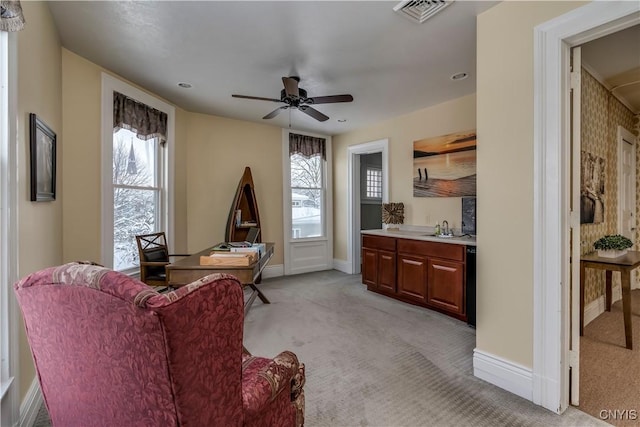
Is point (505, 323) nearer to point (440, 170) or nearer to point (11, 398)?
point (440, 170)

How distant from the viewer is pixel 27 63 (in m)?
1.73

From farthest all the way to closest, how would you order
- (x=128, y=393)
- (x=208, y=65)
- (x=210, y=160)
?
(x=210, y=160), (x=208, y=65), (x=128, y=393)

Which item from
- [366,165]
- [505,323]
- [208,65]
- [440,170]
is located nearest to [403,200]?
[440,170]

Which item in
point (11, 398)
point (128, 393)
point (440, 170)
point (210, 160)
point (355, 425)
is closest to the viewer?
point (128, 393)

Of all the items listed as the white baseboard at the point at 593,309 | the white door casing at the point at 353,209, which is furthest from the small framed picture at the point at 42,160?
the white baseboard at the point at 593,309

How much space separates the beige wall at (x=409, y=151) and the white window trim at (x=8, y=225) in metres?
4.01

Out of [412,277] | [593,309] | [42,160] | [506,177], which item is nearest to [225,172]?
[42,160]

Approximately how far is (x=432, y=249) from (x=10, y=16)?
3625 mm

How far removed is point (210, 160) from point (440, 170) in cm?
329

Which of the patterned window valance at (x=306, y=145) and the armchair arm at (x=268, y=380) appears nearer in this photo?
the armchair arm at (x=268, y=380)

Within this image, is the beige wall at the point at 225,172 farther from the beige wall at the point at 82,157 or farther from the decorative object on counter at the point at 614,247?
the decorative object on counter at the point at 614,247

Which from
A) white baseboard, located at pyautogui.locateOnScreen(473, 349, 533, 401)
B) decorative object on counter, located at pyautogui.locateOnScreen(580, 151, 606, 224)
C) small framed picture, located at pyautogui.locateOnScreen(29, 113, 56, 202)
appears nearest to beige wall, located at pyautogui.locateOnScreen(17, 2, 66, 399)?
small framed picture, located at pyautogui.locateOnScreen(29, 113, 56, 202)

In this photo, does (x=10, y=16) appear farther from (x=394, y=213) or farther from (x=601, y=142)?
(x=601, y=142)

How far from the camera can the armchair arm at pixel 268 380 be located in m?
1.08
